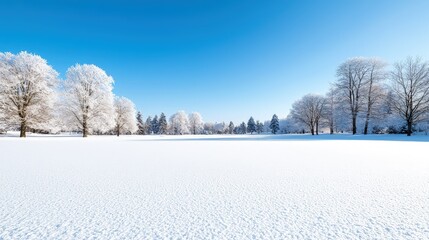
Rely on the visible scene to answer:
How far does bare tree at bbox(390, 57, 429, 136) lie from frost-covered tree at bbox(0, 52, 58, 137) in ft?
141

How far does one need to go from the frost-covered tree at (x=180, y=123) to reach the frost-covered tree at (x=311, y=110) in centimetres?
5186

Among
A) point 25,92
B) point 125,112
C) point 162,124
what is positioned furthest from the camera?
point 162,124

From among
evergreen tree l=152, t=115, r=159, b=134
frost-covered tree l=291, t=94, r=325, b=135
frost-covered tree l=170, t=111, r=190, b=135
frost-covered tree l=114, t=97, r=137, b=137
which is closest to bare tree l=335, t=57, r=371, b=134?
frost-covered tree l=291, t=94, r=325, b=135

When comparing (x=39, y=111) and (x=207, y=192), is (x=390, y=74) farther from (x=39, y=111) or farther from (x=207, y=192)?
(x=39, y=111)

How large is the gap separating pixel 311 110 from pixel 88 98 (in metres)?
43.0

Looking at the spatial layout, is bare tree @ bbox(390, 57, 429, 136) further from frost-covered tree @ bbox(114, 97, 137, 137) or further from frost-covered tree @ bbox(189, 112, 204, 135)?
frost-covered tree @ bbox(189, 112, 204, 135)

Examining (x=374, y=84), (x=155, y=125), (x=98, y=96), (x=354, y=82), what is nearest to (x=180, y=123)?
(x=155, y=125)

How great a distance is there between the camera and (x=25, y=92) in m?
21.6

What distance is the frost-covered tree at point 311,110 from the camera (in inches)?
1713

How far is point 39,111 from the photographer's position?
72.9 feet

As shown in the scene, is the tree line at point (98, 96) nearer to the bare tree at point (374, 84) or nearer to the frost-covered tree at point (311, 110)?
the bare tree at point (374, 84)

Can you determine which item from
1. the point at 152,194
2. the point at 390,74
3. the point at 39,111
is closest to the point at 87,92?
the point at 39,111

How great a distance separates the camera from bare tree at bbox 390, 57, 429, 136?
78.8 ft

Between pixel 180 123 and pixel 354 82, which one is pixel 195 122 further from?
pixel 354 82
